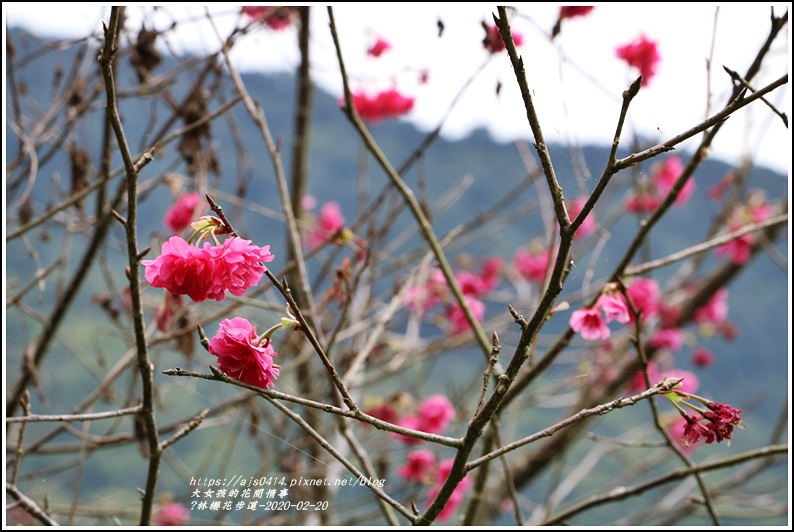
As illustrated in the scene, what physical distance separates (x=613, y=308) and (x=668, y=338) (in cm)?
221

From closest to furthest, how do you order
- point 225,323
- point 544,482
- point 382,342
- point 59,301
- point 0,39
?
1. point 225,323
2. point 0,39
3. point 59,301
4. point 382,342
5. point 544,482

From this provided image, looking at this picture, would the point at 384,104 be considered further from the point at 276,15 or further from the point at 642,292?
the point at 642,292

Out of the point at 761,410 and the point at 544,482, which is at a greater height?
the point at 761,410

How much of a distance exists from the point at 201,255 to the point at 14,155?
144 cm

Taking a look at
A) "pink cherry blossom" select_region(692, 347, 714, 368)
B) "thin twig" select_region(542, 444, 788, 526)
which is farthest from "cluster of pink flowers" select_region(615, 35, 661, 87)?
"pink cherry blossom" select_region(692, 347, 714, 368)

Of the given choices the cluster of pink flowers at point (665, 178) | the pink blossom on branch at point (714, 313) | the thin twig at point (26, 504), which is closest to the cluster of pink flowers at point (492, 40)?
the thin twig at point (26, 504)

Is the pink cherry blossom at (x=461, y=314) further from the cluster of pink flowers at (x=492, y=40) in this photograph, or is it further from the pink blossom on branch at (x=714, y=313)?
the pink blossom on branch at (x=714, y=313)

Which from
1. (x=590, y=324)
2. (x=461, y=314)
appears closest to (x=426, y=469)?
(x=461, y=314)

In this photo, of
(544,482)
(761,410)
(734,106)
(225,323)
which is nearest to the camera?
(734,106)

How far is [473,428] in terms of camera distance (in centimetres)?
63

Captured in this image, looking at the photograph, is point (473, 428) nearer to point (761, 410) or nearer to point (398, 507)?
point (398, 507)

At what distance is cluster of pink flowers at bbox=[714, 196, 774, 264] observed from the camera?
254 centimetres

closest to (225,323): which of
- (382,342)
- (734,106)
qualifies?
(734,106)

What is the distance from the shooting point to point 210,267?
63 cm
